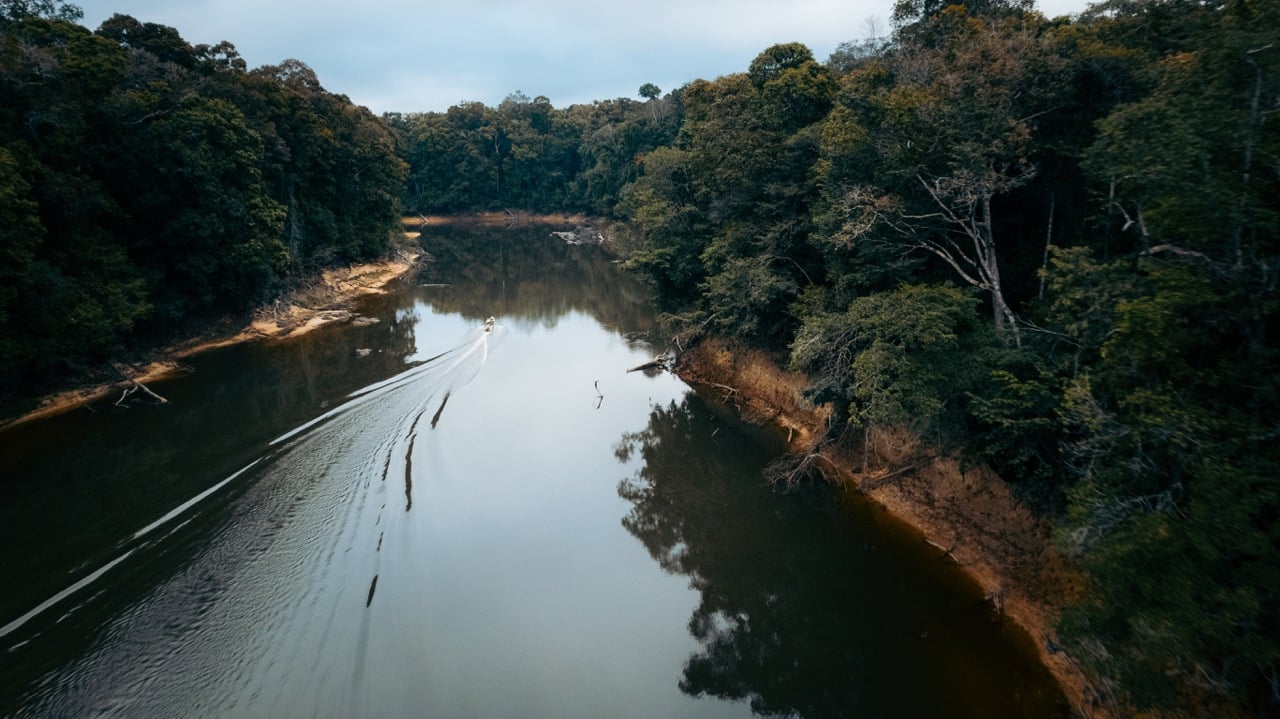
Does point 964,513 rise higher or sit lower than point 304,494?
higher

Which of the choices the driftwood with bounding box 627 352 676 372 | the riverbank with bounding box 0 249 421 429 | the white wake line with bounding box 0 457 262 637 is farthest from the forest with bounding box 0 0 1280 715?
the white wake line with bounding box 0 457 262 637

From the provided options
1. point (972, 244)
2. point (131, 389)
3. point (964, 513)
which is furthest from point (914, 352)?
point (131, 389)

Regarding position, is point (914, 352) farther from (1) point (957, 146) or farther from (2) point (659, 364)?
(2) point (659, 364)

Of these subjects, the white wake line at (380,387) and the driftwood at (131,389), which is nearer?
the white wake line at (380,387)

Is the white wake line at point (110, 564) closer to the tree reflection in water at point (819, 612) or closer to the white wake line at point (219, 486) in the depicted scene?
the white wake line at point (219, 486)

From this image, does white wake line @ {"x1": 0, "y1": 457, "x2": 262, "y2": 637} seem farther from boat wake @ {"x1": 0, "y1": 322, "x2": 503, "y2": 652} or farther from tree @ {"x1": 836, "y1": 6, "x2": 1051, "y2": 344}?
tree @ {"x1": 836, "y1": 6, "x2": 1051, "y2": 344}

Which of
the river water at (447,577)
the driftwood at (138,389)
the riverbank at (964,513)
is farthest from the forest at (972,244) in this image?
the river water at (447,577)

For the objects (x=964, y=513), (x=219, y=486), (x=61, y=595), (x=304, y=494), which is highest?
(x=964, y=513)
